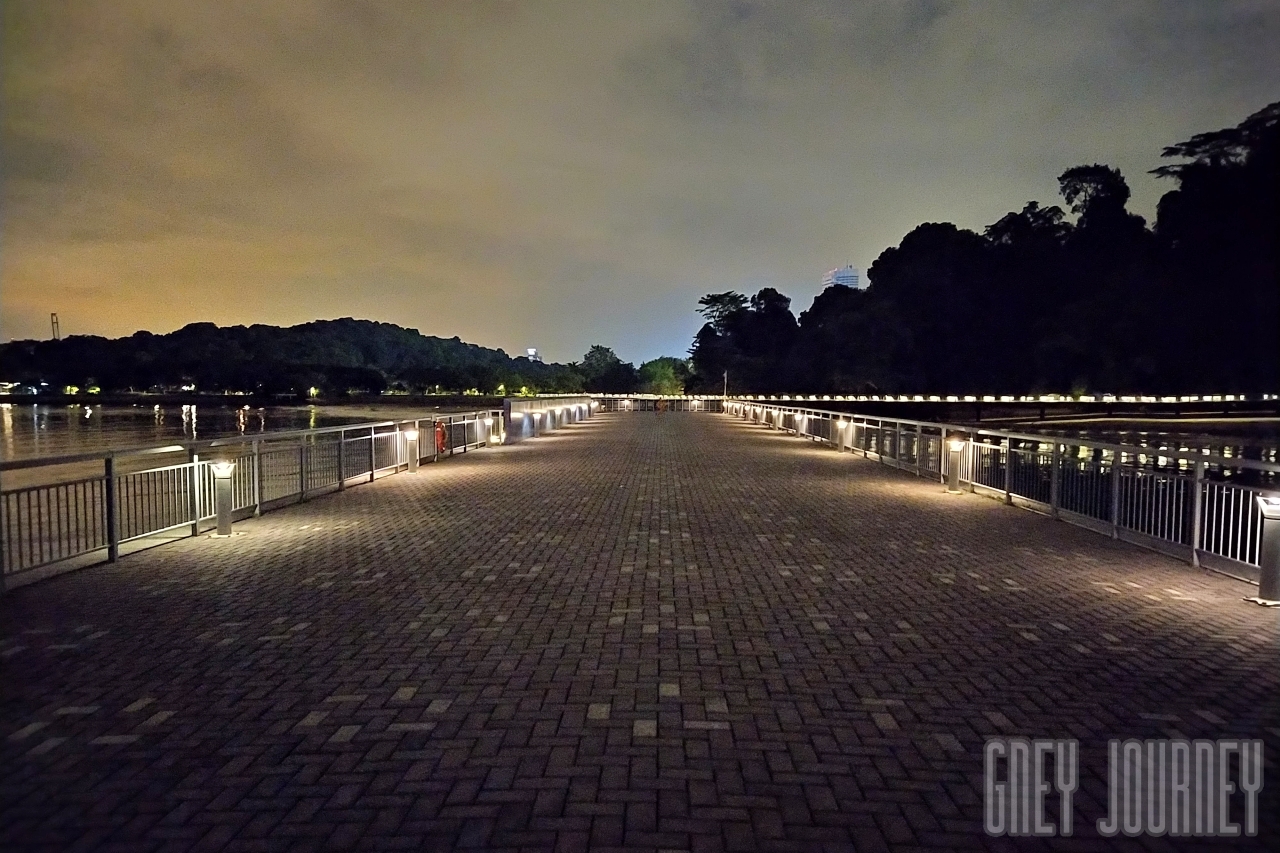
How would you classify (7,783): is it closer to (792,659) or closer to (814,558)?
(792,659)

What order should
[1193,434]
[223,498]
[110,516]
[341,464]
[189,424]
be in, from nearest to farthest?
[110,516]
[223,498]
[341,464]
[1193,434]
[189,424]

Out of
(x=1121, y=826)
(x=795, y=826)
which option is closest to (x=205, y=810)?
(x=795, y=826)

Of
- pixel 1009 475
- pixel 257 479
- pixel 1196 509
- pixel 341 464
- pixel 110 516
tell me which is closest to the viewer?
pixel 1196 509

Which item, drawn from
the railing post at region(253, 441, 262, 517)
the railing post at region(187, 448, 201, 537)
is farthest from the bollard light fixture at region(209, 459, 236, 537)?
the railing post at region(253, 441, 262, 517)

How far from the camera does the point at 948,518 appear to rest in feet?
40.4

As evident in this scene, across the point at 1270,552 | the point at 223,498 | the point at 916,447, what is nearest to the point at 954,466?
the point at 916,447

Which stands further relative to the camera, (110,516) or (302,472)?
(302,472)

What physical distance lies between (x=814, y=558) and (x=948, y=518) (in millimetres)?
3950

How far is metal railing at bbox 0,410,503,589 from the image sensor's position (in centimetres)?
846

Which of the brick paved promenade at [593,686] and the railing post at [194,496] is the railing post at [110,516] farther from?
the railing post at [194,496]

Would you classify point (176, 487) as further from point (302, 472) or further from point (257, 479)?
point (302, 472)

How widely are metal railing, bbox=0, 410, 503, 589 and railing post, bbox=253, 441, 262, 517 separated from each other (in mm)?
15

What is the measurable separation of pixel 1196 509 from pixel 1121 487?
189 centimetres

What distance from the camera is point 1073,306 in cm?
9838
